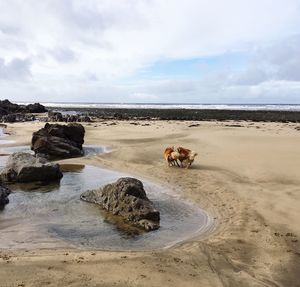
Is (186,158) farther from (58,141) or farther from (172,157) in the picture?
(58,141)

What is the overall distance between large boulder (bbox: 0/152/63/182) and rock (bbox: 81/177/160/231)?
10.7ft

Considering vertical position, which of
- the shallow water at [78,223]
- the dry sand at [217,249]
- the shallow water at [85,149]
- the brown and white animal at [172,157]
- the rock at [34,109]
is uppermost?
the brown and white animal at [172,157]

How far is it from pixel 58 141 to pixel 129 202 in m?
11.4

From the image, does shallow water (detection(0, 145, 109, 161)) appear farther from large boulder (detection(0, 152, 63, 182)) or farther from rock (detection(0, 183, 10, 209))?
rock (detection(0, 183, 10, 209))

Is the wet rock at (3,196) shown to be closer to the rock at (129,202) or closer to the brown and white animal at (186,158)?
the rock at (129,202)

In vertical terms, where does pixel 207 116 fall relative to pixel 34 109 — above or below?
above

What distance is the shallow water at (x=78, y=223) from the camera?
8250 mm

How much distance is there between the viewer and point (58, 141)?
68.0 ft

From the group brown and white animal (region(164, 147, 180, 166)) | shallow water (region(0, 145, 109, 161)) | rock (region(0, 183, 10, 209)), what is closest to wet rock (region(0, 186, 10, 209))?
rock (region(0, 183, 10, 209))

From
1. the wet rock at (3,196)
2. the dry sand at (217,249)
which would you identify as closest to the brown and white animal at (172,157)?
the dry sand at (217,249)

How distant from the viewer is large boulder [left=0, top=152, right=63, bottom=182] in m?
14.0

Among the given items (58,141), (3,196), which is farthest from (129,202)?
(58,141)

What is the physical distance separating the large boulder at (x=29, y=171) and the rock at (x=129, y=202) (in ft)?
10.7

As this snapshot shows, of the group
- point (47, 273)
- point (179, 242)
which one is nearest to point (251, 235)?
point (179, 242)
